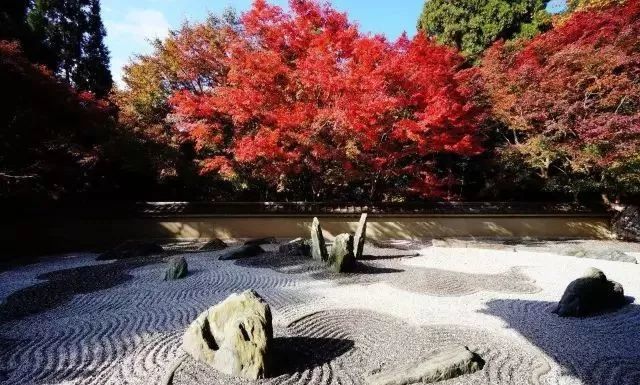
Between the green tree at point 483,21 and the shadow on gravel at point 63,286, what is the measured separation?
17853mm

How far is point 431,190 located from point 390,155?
6.99 feet

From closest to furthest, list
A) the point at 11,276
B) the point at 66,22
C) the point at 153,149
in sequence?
the point at 11,276
the point at 153,149
the point at 66,22

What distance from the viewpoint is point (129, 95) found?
1423cm

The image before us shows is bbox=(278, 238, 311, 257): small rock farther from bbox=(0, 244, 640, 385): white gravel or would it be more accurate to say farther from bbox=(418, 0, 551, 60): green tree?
bbox=(418, 0, 551, 60): green tree

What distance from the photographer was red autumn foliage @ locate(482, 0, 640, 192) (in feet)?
36.9

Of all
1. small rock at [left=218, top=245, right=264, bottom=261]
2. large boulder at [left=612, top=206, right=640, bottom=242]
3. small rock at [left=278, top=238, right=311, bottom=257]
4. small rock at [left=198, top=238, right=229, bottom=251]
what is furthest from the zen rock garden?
large boulder at [left=612, top=206, right=640, bottom=242]

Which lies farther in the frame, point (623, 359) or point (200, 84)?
point (200, 84)

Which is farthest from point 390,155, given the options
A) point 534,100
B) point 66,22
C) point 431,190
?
point 66,22

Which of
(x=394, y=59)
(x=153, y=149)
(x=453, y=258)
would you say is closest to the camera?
(x=453, y=258)

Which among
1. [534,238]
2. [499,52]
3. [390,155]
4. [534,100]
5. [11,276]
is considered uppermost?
[499,52]

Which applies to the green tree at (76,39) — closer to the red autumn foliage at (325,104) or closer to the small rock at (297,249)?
the red autumn foliage at (325,104)

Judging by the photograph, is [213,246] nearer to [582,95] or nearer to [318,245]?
[318,245]

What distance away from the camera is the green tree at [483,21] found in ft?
58.8

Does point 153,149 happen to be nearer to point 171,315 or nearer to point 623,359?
point 171,315
